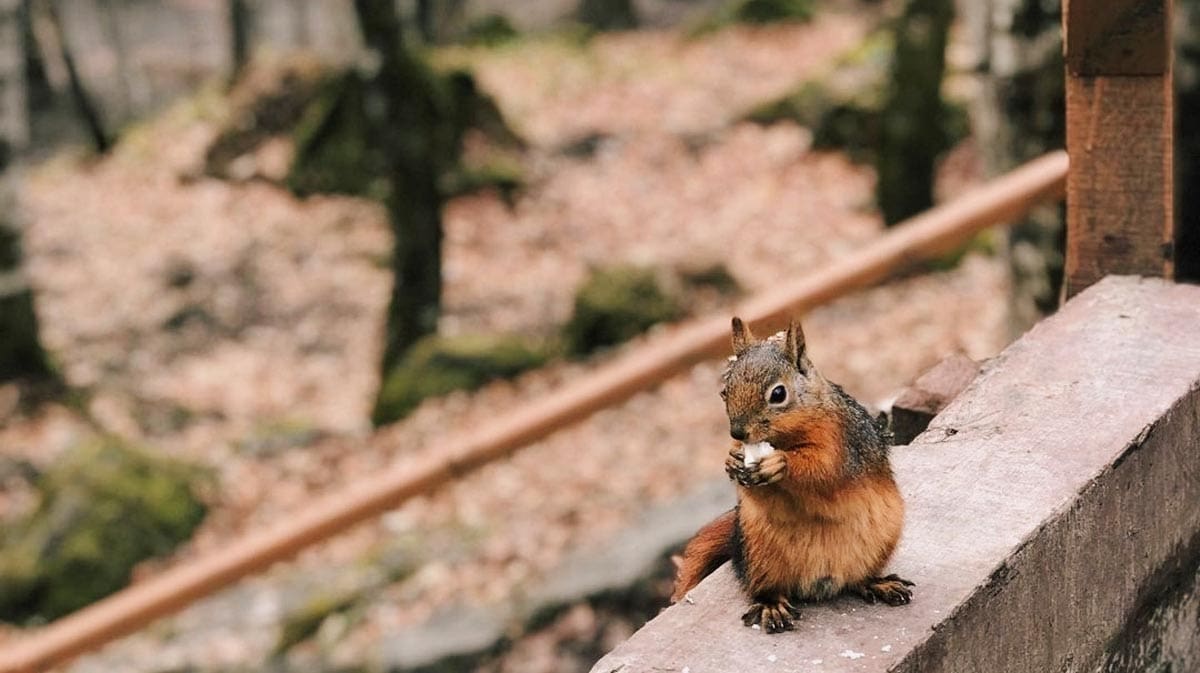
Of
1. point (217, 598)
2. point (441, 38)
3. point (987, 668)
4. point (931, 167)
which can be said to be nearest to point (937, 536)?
point (987, 668)

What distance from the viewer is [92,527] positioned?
716 cm

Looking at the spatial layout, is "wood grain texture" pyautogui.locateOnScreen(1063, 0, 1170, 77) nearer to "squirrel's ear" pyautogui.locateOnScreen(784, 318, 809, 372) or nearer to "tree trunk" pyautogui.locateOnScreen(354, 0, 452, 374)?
"squirrel's ear" pyautogui.locateOnScreen(784, 318, 809, 372)

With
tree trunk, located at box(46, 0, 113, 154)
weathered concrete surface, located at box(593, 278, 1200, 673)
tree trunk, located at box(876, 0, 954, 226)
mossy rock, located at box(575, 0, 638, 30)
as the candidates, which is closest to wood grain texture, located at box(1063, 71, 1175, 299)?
weathered concrete surface, located at box(593, 278, 1200, 673)

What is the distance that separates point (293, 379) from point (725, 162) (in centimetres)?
488

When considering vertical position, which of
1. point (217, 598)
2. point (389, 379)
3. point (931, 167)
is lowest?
point (217, 598)

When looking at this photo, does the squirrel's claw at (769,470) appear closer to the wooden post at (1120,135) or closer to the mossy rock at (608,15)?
the wooden post at (1120,135)

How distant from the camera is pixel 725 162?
41.0 ft

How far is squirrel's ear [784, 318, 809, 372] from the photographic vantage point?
5.99 feet

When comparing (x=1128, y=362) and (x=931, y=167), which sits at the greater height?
(x=1128, y=362)

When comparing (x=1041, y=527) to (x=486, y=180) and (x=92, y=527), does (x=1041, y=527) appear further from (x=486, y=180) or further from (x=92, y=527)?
(x=486, y=180)

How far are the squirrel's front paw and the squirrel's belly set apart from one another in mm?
109

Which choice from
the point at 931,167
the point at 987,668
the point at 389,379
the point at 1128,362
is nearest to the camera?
the point at 987,668

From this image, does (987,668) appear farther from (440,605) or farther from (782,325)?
(440,605)

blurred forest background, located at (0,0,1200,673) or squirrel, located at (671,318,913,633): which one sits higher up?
squirrel, located at (671,318,913,633)
